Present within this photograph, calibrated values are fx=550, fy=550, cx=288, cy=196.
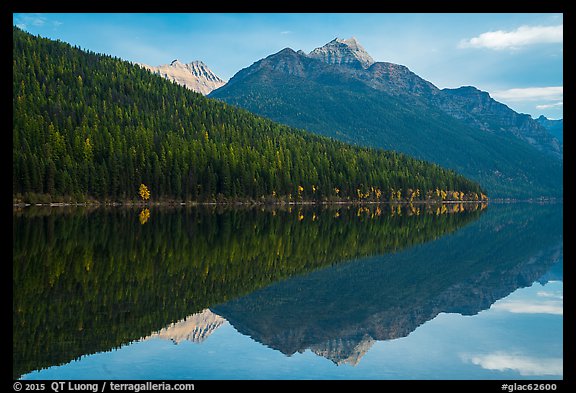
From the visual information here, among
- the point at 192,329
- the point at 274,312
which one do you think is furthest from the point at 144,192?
the point at 192,329

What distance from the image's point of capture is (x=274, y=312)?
2928 cm

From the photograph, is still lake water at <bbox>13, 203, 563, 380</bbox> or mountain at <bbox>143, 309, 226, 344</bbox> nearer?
still lake water at <bbox>13, 203, 563, 380</bbox>

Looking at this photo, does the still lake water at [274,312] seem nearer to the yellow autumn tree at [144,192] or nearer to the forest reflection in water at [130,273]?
the forest reflection in water at [130,273]

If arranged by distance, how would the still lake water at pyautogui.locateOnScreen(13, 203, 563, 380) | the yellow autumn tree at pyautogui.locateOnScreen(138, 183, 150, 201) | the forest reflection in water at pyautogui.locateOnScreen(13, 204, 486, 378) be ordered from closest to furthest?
the still lake water at pyautogui.locateOnScreen(13, 203, 563, 380)
the forest reflection in water at pyautogui.locateOnScreen(13, 204, 486, 378)
the yellow autumn tree at pyautogui.locateOnScreen(138, 183, 150, 201)

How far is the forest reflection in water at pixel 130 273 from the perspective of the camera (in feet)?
75.1

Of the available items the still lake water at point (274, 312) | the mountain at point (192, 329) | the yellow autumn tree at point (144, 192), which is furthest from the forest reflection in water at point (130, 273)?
the yellow autumn tree at point (144, 192)

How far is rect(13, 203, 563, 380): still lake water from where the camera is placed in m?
20.5

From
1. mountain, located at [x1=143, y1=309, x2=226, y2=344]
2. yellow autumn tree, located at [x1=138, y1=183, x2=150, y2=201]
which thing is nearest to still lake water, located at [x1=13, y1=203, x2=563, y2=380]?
mountain, located at [x1=143, y1=309, x2=226, y2=344]

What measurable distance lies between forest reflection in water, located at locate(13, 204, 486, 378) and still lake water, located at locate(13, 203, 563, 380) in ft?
0.39

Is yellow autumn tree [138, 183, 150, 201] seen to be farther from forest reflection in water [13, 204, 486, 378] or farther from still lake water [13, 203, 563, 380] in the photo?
still lake water [13, 203, 563, 380]

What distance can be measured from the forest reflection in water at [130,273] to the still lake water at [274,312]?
0.39ft

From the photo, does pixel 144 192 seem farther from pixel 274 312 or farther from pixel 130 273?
pixel 274 312
